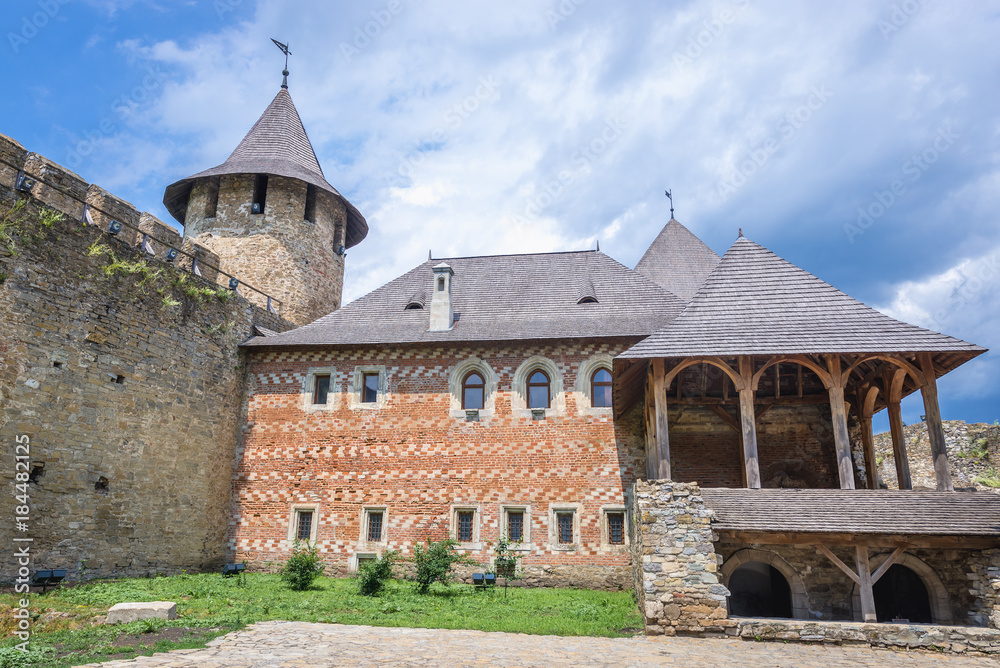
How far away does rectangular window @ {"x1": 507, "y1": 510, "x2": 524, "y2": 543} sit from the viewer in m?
15.7

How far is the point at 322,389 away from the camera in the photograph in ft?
58.0

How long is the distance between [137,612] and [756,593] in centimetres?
1226

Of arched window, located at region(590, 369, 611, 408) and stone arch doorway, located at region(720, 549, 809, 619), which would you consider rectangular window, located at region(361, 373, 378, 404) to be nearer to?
arched window, located at region(590, 369, 611, 408)

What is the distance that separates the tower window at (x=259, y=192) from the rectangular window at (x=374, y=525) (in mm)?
11293

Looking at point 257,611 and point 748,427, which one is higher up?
point 748,427

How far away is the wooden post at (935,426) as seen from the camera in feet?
38.2

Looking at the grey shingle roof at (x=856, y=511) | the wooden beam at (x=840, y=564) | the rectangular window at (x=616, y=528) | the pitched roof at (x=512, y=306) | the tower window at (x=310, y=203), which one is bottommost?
the wooden beam at (x=840, y=564)

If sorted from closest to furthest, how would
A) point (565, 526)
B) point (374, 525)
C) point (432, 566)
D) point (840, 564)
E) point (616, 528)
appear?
point (840, 564) → point (432, 566) → point (616, 528) → point (565, 526) → point (374, 525)

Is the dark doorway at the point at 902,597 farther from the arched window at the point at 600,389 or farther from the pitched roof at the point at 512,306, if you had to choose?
the pitched roof at the point at 512,306

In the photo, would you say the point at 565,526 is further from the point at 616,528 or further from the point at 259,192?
the point at 259,192

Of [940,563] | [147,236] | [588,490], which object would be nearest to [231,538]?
[147,236]

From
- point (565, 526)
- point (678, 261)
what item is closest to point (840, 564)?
point (565, 526)

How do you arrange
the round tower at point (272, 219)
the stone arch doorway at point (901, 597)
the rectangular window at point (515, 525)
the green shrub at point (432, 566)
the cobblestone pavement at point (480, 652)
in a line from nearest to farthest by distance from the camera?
the cobblestone pavement at point (480, 652), the stone arch doorway at point (901, 597), the green shrub at point (432, 566), the rectangular window at point (515, 525), the round tower at point (272, 219)

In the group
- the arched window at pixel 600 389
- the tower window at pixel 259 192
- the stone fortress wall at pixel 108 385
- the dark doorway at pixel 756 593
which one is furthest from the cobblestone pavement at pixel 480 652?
the tower window at pixel 259 192
